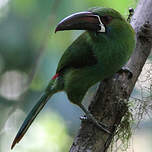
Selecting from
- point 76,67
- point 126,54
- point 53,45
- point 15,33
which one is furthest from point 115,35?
point 15,33

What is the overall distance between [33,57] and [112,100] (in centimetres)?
83

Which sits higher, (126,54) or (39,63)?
(126,54)

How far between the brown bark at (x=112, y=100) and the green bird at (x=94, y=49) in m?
0.06

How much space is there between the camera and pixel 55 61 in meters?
2.45

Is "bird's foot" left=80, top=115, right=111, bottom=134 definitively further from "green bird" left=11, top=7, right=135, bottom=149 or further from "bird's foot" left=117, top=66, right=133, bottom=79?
"bird's foot" left=117, top=66, right=133, bottom=79

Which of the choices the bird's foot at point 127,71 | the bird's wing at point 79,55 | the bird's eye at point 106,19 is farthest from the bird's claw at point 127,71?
the bird's eye at point 106,19

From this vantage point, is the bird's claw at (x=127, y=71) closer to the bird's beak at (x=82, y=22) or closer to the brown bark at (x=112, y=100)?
the brown bark at (x=112, y=100)

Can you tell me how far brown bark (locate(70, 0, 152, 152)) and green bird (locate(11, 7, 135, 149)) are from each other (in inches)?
2.2

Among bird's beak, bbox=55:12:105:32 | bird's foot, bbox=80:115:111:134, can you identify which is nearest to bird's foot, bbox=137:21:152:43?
bird's beak, bbox=55:12:105:32

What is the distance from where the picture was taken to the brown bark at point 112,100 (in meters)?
1.99

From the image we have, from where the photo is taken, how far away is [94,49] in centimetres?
225

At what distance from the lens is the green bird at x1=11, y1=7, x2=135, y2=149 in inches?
84.2

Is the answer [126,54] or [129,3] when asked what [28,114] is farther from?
[129,3]

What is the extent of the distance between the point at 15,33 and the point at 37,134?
3.40 feet
